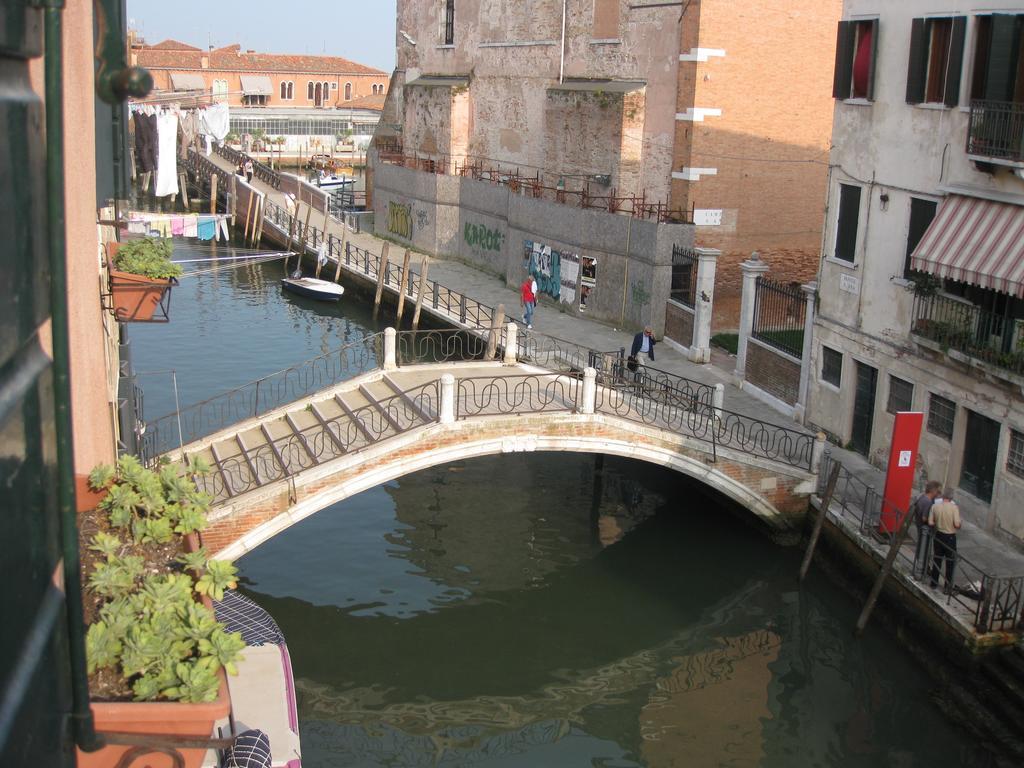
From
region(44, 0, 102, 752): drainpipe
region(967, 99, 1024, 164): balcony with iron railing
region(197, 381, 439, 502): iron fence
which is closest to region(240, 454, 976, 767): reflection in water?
A: region(197, 381, 439, 502): iron fence

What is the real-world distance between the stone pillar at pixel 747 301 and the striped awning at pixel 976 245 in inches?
221

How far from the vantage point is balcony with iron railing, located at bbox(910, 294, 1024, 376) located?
1500cm

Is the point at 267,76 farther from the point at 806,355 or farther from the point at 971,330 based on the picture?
the point at 971,330

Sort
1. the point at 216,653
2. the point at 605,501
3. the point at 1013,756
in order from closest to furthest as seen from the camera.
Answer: the point at 216,653
the point at 1013,756
the point at 605,501

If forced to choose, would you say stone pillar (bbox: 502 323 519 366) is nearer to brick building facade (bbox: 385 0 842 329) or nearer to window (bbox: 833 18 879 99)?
window (bbox: 833 18 879 99)

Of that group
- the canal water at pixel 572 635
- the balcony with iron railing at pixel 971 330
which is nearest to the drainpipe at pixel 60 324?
the canal water at pixel 572 635

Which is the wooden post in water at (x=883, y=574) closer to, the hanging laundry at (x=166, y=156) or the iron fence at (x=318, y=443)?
the iron fence at (x=318, y=443)

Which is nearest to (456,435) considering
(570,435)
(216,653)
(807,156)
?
(570,435)

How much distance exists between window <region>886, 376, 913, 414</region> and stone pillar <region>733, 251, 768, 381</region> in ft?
15.2

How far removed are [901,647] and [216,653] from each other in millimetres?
12355

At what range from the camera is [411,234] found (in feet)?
131

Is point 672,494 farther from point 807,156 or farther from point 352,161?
point 352,161

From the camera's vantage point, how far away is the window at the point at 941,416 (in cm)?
1662

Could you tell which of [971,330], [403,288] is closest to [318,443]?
[971,330]
